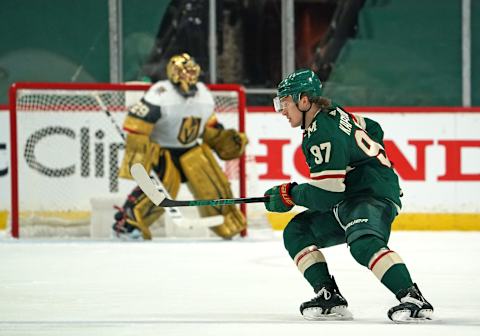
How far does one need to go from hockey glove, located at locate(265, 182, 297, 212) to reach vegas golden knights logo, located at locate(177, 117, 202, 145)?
372 centimetres

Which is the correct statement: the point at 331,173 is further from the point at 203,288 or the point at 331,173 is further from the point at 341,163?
the point at 203,288

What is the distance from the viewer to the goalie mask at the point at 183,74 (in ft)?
25.4

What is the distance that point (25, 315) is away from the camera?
4238 mm

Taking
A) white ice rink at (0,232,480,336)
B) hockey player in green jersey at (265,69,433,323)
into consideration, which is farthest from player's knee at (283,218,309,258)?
white ice rink at (0,232,480,336)

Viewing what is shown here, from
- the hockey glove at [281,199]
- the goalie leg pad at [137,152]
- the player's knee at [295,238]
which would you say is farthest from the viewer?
the goalie leg pad at [137,152]

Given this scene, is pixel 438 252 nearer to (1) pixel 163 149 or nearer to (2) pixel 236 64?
(1) pixel 163 149

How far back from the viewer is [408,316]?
12.5 feet

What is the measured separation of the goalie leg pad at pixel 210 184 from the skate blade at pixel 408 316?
4.06 metres

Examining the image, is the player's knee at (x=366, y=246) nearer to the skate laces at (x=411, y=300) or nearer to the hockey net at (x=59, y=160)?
the skate laces at (x=411, y=300)

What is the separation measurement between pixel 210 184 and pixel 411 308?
4149 millimetres

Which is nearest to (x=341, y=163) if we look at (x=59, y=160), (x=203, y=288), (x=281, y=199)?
(x=281, y=199)

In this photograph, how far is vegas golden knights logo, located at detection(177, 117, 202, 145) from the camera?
7781 mm

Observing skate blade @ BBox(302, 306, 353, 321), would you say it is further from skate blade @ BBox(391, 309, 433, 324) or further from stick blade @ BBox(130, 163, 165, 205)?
stick blade @ BBox(130, 163, 165, 205)

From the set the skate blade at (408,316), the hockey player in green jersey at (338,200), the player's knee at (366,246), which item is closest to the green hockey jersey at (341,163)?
the hockey player in green jersey at (338,200)
